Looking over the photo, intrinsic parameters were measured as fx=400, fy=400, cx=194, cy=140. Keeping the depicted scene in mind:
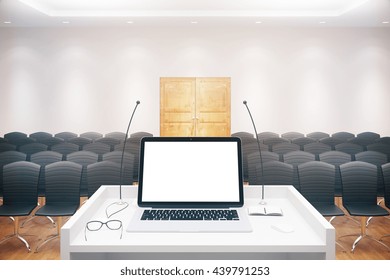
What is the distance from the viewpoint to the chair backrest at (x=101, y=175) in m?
5.00

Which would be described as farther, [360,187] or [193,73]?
[193,73]

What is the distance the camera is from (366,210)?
4.73 metres

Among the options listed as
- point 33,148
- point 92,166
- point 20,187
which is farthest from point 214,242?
point 33,148

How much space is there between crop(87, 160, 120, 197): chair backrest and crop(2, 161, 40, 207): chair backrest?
644mm

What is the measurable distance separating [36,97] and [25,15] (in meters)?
2.40

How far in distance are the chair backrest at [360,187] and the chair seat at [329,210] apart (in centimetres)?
23

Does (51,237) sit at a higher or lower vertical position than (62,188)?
lower

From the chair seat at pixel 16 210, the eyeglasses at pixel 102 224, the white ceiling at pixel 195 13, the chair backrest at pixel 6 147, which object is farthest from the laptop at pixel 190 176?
the white ceiling at pixel 195 13

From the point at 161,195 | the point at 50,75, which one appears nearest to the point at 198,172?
the point at 161,195

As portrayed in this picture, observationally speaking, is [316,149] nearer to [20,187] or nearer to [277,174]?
[277,174]

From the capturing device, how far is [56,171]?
4.94 metres

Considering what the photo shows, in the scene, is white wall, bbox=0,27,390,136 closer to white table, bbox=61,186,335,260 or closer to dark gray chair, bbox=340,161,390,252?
dark gray chair, bbox=340,161,390,252

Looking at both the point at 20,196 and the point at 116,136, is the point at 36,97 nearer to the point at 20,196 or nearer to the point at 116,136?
the point at 116,136

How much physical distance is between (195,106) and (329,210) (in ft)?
22.7
